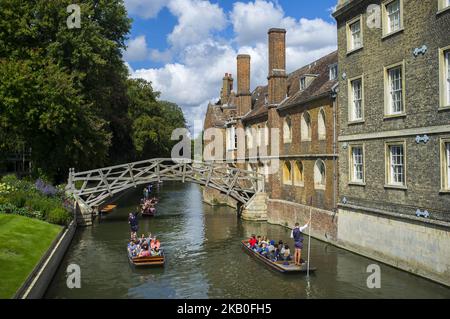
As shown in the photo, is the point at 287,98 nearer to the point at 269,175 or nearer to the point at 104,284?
the point at 269,175

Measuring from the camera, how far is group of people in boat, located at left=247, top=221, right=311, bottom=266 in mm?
17641

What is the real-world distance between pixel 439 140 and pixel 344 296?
578 cm

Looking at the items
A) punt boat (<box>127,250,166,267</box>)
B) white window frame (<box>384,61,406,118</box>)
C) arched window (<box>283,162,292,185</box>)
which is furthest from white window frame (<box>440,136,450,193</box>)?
arched window (<box>283,162,292,185</box>)

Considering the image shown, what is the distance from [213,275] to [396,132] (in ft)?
27.9

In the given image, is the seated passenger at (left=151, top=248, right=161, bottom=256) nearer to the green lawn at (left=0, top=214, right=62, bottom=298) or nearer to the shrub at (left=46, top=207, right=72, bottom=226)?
the green lawn at (left=0, top=214, right=62, bottom=298)

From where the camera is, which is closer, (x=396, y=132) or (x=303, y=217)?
(x=396, y=132)

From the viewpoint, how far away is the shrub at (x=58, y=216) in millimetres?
23172

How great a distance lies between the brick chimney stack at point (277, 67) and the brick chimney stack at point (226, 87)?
736 inches

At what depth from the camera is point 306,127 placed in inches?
1040

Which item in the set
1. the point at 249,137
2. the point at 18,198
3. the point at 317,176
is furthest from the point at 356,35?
the point at 18,198

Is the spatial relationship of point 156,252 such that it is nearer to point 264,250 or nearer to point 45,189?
point 264,250

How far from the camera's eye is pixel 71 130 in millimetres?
29969

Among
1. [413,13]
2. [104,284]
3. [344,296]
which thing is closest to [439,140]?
[413,13]

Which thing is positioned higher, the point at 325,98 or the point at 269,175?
the point at 325,98
